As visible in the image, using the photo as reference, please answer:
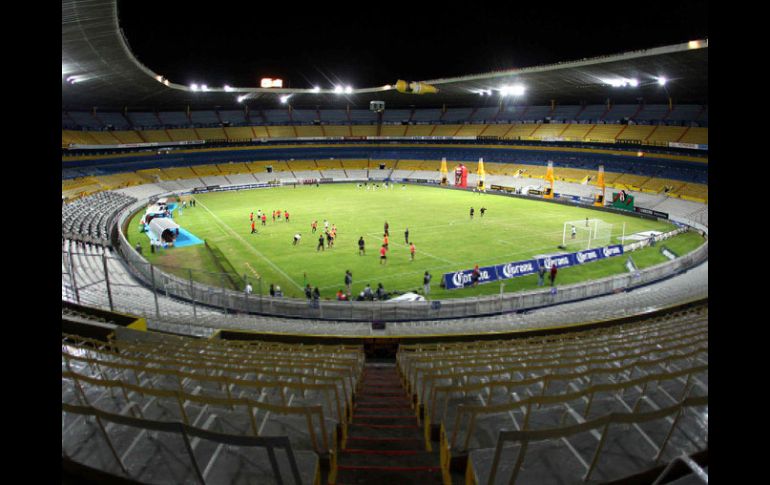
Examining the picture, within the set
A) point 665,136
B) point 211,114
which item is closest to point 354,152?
point 211,114

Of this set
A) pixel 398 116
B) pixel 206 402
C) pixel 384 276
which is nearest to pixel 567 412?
pixel 206 402

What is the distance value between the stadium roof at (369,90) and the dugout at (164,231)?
12.3 metres

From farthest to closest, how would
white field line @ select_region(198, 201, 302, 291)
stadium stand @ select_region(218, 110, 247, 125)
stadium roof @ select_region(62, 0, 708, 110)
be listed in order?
stadium stand @ select_region(218, 110, 247, 125) < stadium roof @ select_region(62, 0, 708, 110) < white field line @ select_region(198, 201, 302, 291)

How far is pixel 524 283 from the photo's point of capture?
2486cm

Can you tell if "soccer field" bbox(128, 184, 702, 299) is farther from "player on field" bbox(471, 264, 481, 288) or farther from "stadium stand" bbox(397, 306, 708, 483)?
"stadium stand" bbox(397, 306, 708, 483)

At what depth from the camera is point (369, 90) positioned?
73.2 metres

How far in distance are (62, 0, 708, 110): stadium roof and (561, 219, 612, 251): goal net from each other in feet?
49.7

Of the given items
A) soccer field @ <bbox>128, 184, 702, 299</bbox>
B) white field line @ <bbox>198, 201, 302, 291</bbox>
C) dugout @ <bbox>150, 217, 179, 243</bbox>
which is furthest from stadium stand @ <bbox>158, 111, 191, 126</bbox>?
dugout @ <bbox>150, 217, 179, 243</bbox>

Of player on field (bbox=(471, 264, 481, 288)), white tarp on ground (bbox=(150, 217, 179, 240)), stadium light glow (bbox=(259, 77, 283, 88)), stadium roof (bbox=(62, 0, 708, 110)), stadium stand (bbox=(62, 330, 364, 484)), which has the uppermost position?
stadium light glow (bbox=(259, 77, 283, 88))

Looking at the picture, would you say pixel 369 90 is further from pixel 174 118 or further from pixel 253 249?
pixel 253 249

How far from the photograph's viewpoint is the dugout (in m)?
31.8

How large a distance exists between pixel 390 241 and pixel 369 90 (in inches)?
1805
